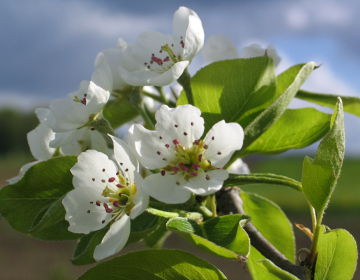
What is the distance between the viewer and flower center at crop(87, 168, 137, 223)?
2.02 feet

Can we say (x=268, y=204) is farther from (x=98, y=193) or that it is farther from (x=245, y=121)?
(x=98, y=193)

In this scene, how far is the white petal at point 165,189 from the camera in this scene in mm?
536

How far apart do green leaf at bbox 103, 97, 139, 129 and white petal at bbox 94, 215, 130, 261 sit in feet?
1.26

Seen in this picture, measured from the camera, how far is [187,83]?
68 cm

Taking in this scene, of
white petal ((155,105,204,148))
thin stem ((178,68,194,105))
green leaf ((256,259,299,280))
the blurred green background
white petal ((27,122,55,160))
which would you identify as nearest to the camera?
green leaf ((256,259,299,280))

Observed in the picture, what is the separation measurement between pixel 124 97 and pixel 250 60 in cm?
33

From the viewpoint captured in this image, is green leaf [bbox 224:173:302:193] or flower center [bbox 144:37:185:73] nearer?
green leaf [bbox 224:173:302:193]

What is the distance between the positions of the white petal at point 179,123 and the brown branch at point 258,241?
0.24 m

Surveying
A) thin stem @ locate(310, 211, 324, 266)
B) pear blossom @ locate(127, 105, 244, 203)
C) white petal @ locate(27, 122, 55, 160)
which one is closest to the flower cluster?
pear blossom @ locate(127, 105, 244, 203)

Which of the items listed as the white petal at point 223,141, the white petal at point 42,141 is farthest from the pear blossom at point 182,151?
the white petal at point 42,141

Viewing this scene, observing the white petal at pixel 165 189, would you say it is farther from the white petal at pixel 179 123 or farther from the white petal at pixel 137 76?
the white petal at pixel 137 76

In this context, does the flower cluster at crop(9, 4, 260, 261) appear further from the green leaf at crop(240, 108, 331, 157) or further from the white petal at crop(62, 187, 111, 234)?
the green leaf at crop(240, 108, 331, 157)

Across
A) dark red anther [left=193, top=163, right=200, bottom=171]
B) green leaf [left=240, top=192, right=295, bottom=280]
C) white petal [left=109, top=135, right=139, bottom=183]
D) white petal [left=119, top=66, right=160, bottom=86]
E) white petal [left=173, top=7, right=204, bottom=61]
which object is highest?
white petal [left=173, top=7, right=204, bottom=61]

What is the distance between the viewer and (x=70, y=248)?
659 cm
